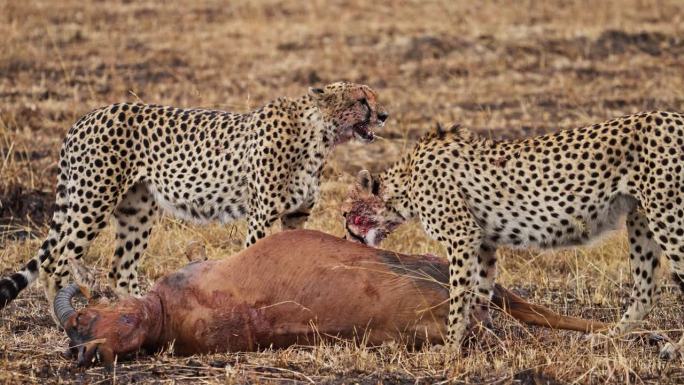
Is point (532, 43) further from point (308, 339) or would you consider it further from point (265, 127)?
point (308, 339)

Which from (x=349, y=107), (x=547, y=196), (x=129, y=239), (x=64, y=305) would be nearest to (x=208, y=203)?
(x=129, y=239)

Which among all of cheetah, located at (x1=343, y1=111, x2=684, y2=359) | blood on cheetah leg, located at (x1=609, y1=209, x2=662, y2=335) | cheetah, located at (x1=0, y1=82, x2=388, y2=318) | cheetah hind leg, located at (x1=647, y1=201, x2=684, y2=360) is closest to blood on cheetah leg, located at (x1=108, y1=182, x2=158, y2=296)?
cheetah, located at (x1=0, y1=82, x2=388, y2=318)

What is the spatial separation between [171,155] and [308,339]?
6.76 ft

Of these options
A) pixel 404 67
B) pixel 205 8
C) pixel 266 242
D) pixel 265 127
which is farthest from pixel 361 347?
pixel 205 8

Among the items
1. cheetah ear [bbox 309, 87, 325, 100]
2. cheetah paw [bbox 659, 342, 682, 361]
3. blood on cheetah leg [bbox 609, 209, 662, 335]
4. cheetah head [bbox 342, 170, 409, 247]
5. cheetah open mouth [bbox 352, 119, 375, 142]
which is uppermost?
cheetah ear [bbox 309, 87, 325, 100]

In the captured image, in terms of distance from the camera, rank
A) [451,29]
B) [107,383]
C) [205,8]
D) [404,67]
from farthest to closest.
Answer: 1. [205,8]
2. [451,29]
3. [404,67]
4. [107,383]

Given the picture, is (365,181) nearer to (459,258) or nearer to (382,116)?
(382,116)

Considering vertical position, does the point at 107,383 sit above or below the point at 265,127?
below

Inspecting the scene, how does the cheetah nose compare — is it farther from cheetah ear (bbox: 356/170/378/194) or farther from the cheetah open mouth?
cheetah ear (bbox: 356/170/378/194)

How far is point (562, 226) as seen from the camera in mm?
6625

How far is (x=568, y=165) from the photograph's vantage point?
6.59m

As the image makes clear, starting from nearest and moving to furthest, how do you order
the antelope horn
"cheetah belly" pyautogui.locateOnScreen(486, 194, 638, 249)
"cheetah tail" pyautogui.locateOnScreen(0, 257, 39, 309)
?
the antelope horn
"cheetah belly" pyautogui.locateOnScreen(486, 194, 638, 249)
"cheetah tail" pyautogui.locateOnScreen(0, 257, 39, 309)

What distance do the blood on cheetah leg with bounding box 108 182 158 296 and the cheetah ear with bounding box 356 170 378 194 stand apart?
1546 mm

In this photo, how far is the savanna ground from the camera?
608 cm
